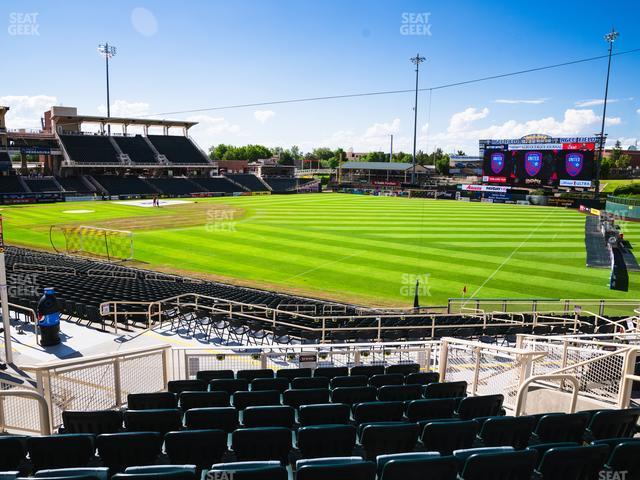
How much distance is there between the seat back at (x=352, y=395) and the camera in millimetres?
6613

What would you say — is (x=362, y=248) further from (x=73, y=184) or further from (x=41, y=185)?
(x=73, y=184)

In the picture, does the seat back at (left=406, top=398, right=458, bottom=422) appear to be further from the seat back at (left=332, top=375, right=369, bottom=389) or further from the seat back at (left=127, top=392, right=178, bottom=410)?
the seat back at (left=127, top=392, right=178, bottom=410)

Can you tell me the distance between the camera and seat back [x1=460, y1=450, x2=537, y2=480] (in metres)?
4.02

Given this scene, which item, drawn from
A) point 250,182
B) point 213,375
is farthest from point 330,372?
point 250,182

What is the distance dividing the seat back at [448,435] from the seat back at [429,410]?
91 cm

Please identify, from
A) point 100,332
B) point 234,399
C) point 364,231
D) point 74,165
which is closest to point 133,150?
point 74,165

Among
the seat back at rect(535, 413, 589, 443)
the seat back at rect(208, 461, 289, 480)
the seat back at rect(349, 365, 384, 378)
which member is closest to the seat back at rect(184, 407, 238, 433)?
the seat back at rect(208, 461, 289, 480)

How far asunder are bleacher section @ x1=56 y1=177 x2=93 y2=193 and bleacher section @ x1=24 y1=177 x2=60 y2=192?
1.36 m

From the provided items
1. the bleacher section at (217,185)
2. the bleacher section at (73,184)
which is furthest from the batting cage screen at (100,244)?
the bleacher section at (217,185)

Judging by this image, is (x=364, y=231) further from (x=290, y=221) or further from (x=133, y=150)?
(x=133, y=150)

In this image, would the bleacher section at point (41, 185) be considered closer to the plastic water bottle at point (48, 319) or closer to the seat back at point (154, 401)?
the plastic water bottle at point (48, 319)

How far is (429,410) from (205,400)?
9.67 feet

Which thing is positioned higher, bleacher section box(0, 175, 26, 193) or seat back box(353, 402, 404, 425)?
bleacher section box(0, 175, 26, 193)

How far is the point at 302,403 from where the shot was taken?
6.48m
